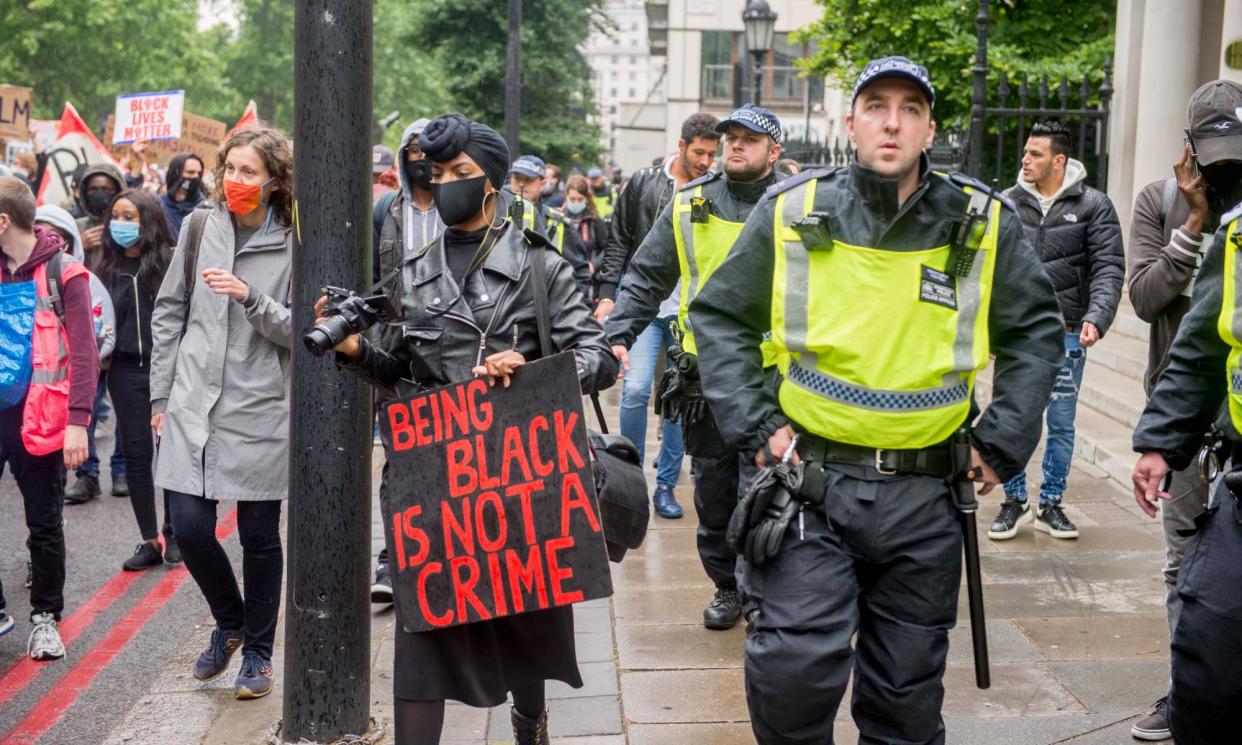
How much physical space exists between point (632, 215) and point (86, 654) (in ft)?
10.9

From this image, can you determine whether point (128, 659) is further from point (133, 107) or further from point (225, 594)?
point (133, 107)

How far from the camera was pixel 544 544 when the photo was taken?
12.5ft

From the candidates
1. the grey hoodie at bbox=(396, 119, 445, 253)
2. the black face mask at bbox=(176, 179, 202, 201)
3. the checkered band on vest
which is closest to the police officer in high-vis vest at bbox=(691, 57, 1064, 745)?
the checkered band on vest

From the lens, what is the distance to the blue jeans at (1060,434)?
23.6ft

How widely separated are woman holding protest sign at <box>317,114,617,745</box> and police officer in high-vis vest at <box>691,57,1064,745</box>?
2.37 feet

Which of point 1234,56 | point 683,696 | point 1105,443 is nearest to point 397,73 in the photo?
point 1234,56

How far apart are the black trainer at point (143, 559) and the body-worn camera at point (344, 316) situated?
13.0 feet

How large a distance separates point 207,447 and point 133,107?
11789 millimetres

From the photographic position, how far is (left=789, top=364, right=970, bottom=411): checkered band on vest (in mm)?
3441

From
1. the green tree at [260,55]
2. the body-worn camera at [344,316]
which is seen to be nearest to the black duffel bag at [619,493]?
the body-worn camera at [344,316]

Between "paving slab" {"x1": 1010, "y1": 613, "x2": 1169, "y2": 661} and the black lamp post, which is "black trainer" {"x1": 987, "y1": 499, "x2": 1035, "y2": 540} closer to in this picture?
"paving slab" {"x1": 1010, "y1": 613, "x2": 1169, "y2": 661}

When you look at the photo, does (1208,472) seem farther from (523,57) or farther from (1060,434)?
(523,57)

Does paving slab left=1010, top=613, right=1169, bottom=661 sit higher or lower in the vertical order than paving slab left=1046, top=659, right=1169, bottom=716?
lower

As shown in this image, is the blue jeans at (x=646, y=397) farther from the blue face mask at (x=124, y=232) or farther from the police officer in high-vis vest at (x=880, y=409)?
the police officer in high-vis vest at (x=880, y=409)
